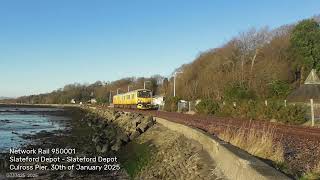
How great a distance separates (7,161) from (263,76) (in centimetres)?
5298

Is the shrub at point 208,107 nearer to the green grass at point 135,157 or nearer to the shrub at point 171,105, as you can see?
the shrub at point 171,105

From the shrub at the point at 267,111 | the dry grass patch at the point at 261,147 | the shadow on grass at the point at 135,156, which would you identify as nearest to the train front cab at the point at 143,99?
the shrub at the point at 267,111

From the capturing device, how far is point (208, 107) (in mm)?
44812

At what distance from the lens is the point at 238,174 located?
30.6 ft

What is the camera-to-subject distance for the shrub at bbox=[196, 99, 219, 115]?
43981mm

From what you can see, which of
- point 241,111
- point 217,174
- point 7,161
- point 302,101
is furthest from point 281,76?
point 217,174

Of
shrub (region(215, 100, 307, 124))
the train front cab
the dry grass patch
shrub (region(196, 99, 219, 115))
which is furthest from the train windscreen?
the dry grass patch

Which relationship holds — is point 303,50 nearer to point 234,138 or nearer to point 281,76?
point 281,76

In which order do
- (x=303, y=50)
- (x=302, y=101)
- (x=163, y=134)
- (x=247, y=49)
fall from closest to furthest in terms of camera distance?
(x=163, y=134)
(x=302, y=101)
(x=303, y=50)
(x=247, y=49)

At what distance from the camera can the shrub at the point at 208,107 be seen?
144 feet

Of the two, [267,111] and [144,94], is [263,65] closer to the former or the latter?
[144,94]

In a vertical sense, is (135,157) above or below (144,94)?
below

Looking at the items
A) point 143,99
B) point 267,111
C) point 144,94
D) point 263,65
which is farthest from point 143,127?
→ point 263,65

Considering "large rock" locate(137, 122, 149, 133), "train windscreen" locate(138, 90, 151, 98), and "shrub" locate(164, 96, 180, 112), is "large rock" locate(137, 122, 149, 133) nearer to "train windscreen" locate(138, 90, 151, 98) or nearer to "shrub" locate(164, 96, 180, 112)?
"shrub" locate(164, 96, 180, 112)
